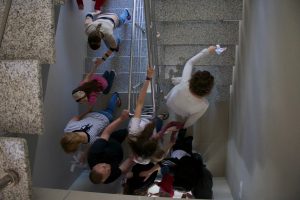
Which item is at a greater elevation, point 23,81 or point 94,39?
point 94,39

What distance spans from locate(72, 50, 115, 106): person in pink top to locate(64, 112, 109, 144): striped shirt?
16 centimetres

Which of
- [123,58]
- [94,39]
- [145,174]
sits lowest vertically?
[145,174]

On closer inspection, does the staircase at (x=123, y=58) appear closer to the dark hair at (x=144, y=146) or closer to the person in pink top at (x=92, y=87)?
the person in pink top at (x=92, y=87)

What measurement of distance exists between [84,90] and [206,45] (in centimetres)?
133

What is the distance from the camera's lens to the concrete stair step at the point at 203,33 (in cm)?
302

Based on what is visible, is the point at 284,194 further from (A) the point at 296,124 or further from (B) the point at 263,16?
(B) the point at 263,16

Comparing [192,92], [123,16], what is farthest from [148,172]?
[123,16]

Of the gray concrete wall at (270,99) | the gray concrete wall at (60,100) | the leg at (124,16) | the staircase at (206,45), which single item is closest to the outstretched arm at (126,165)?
the gray concrete wall at (60,100)

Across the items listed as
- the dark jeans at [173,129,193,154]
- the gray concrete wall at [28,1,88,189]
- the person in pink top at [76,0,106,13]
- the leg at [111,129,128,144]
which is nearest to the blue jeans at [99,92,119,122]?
the leg at [111,129,128,144]

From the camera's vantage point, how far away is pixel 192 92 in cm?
270

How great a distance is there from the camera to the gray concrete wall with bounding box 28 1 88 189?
2902 millimetres

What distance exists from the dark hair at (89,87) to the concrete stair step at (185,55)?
0.73 m

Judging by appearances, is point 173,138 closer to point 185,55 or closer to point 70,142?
point 185,55

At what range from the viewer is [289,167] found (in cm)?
188
